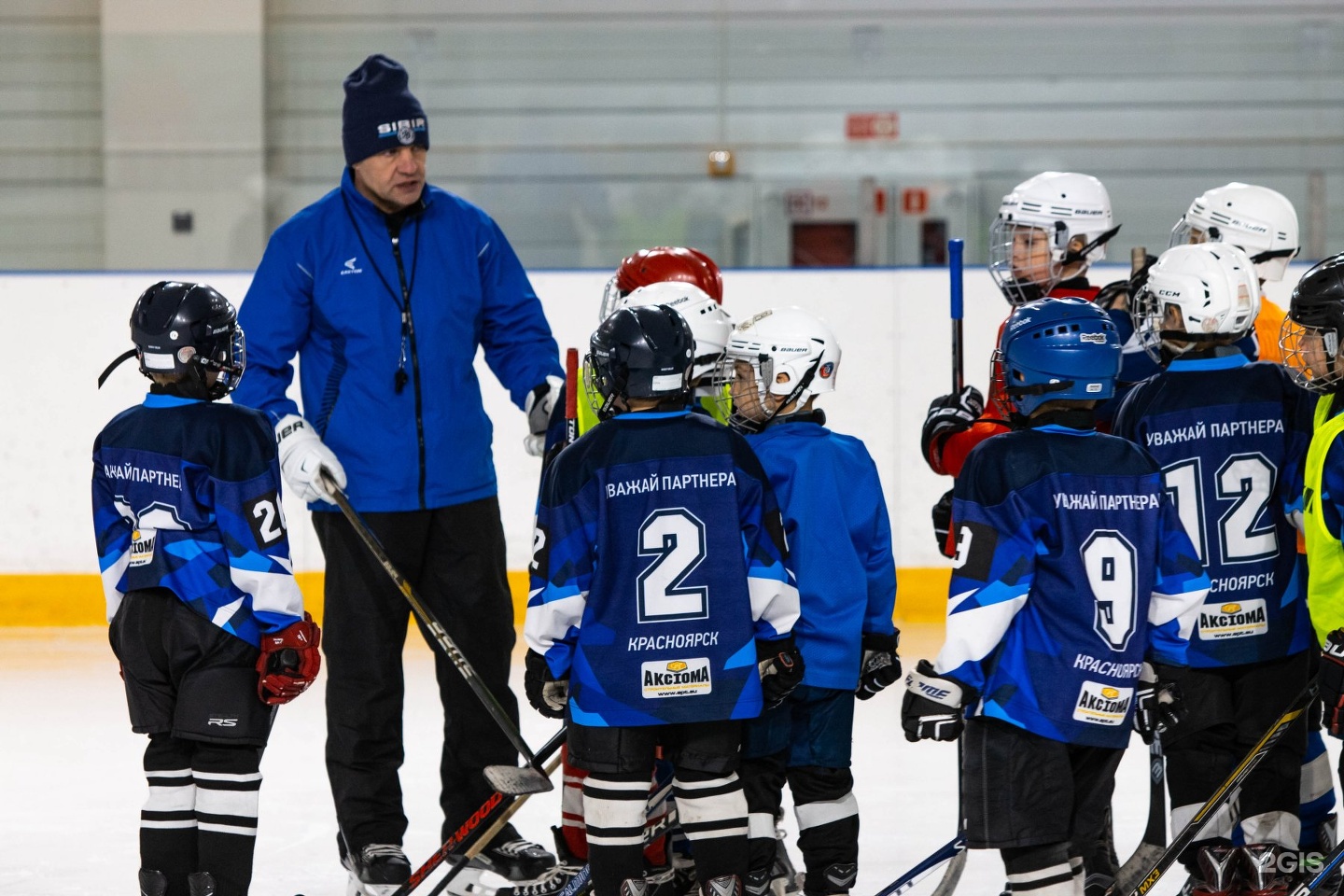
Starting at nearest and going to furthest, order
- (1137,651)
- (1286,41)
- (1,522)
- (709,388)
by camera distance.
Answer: (1137,651) < (709,388) < (1,522) < (1286,41)

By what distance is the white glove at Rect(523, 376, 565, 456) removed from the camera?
3525 millimetres

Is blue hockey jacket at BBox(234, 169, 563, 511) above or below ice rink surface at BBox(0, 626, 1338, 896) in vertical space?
above

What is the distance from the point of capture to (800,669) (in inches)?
109

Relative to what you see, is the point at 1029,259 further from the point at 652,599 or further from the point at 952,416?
the point at 652,599

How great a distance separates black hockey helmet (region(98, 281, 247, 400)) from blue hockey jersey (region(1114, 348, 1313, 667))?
156cm

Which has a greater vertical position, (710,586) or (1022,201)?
(1022,201)

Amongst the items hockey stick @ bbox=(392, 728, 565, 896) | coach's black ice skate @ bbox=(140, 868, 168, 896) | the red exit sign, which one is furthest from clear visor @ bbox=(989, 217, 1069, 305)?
the red exit sign

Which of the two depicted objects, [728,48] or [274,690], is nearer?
[274,690]

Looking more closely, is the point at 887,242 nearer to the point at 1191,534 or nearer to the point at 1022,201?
the point at 1022,201

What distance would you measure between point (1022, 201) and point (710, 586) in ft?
3.96

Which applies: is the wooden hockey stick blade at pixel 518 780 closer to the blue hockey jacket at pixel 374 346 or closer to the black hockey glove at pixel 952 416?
the blue hockey jacket at pixel 374 346

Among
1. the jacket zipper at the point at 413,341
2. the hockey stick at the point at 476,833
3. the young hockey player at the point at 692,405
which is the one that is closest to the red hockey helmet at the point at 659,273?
the young hockey player at the point at 692,405

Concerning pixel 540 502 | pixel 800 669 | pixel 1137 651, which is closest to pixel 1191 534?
pixel 1137 651

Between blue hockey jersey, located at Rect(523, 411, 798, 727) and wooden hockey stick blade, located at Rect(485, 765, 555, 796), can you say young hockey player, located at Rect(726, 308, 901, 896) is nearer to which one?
blue hockey jersey, located at Rect(523, 411, 798, 727)
